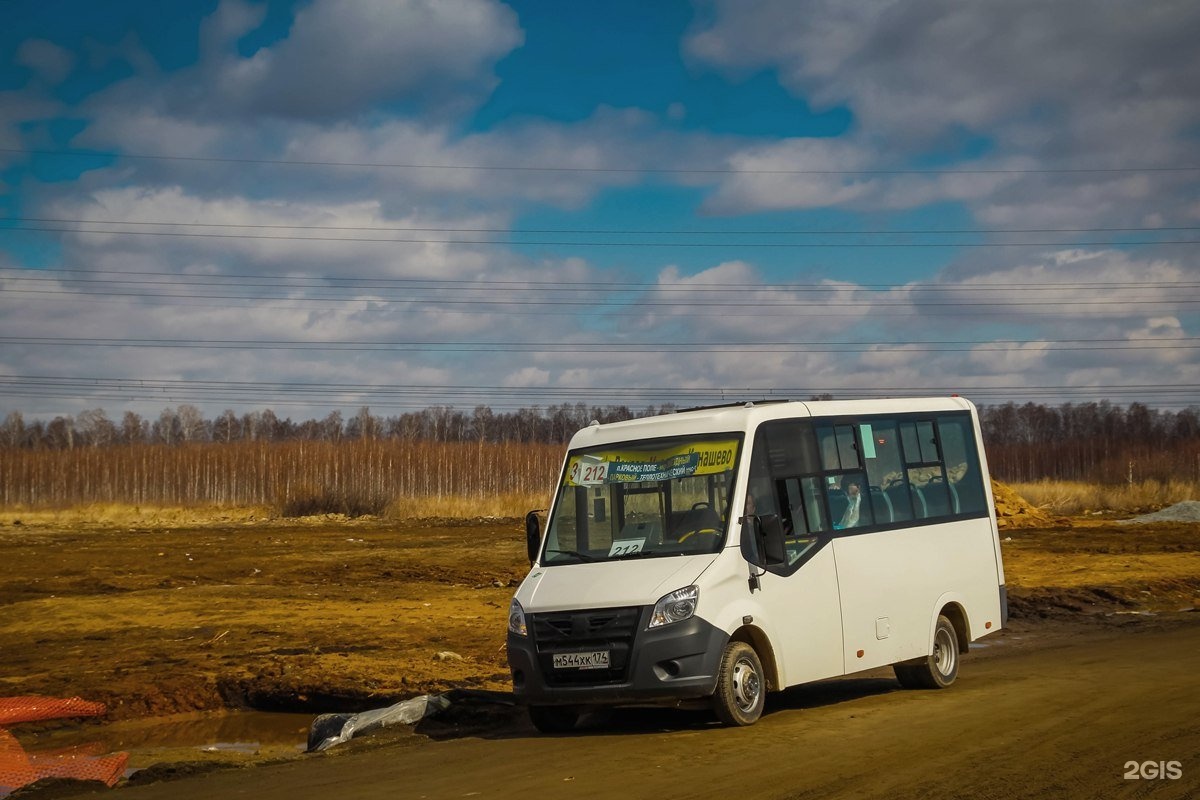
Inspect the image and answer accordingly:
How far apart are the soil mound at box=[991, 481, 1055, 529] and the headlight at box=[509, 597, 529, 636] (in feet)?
119

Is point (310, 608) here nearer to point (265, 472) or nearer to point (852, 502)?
point (852, 502)

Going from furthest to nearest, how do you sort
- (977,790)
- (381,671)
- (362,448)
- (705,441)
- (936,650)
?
(362,448) < (381,671) < (936,650) < (705,441) < (977,790)

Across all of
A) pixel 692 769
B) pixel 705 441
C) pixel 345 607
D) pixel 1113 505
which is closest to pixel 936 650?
pixel 705 441

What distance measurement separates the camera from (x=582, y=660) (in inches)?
405

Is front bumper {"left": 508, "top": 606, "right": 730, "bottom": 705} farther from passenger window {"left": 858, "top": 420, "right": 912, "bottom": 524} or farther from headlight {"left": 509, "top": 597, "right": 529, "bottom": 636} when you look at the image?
passenger window {"left": 858, "top": 420, "right": 912, "bottom": 524}

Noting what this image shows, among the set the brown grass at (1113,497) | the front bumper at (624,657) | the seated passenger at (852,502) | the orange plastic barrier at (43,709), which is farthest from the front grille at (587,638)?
the brown grass at (1113,497)

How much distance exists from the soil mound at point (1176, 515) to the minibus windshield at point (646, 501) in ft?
124

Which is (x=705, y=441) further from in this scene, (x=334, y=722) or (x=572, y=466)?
(x=334, y=722)

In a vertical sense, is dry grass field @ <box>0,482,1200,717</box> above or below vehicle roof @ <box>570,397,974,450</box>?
below

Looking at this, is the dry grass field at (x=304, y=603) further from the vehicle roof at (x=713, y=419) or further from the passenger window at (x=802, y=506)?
the passenger window at (x=802, y=506)

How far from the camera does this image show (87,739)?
43.3ft

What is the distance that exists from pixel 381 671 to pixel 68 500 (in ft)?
214

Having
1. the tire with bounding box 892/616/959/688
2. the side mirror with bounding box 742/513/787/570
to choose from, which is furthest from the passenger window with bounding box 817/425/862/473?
the tire with bounding box 892/616/959/688

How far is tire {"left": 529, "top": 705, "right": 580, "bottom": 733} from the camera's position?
11.0 metres
